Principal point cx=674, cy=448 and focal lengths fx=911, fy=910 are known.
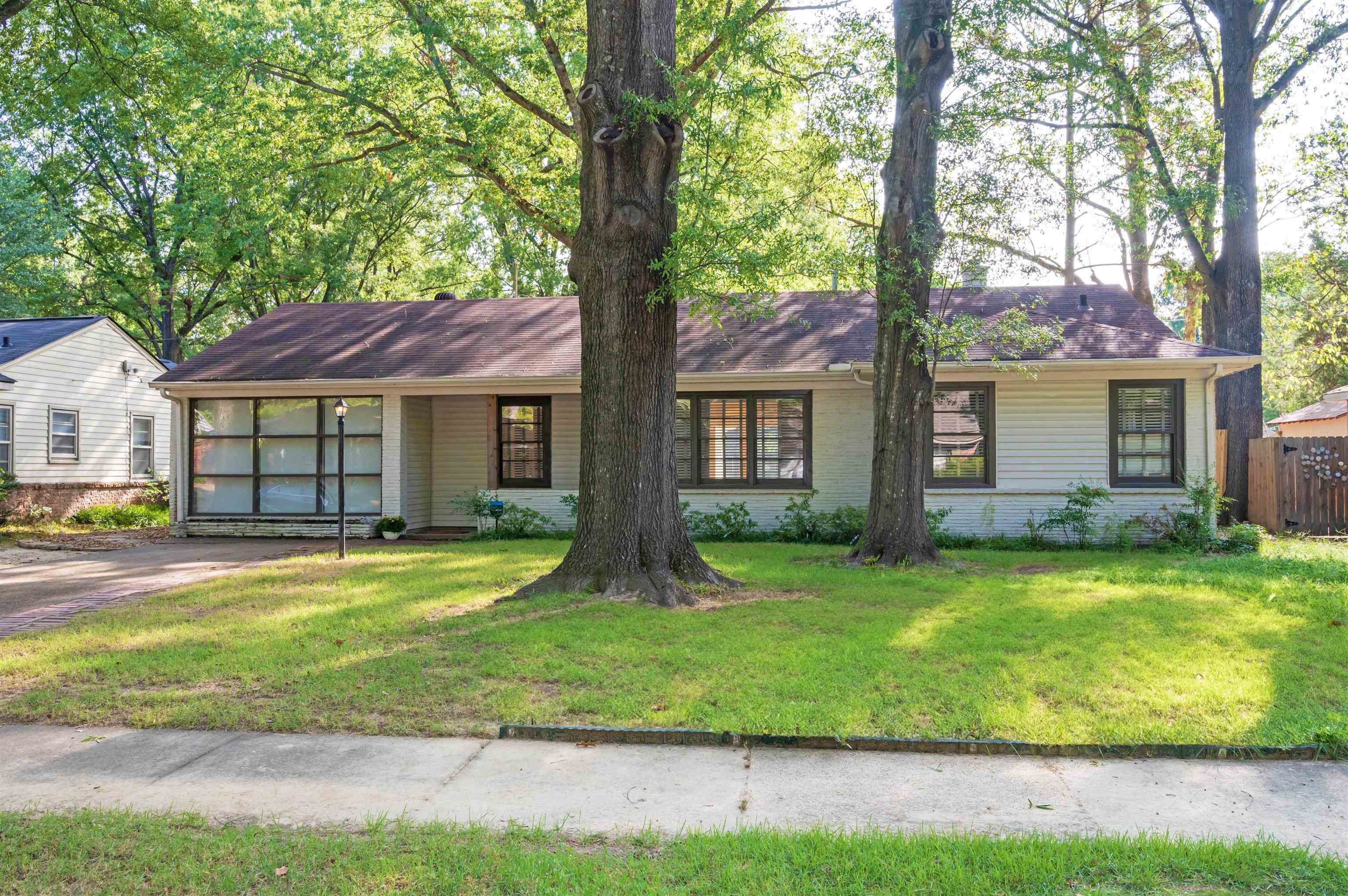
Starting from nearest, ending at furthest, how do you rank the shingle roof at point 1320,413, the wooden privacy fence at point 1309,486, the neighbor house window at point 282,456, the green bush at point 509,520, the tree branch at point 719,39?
1. the tree branch at point 719,39
2. the green bush at point 509,520
3. the wooden privacy fence at point 1309,486
4. the neighbor house window at point 282,456
5. the shingle roof at point 1320,413

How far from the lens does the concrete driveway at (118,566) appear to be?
10086mm

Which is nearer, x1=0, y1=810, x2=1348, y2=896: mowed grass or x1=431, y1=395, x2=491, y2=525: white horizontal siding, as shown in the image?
x1=0, y1=810, x2=1348, y2=896: mowed grass

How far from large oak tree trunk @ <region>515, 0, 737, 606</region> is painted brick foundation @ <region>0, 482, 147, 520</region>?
1558cm

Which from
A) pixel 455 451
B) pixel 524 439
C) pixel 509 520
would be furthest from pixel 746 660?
pixel 455 451

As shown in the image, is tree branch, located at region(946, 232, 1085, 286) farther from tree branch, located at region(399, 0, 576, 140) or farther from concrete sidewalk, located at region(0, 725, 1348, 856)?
concrete sidewalk, located at region(0, 725, 1348, 856)

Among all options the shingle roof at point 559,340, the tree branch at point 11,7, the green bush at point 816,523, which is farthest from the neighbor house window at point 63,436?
the green bush at point 816,523

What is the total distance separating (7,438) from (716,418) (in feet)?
49.3

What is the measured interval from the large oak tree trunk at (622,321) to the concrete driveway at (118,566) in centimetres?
522

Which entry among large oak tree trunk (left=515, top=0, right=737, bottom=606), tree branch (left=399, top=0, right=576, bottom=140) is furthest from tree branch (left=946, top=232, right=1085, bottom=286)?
tree branch (left=399, top=0, right=576, bottom=140)

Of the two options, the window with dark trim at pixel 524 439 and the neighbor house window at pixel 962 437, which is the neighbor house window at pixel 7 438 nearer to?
the window with dark trim at pixel 524 439

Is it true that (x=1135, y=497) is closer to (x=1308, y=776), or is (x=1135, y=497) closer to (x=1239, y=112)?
(x=1239, y=112)

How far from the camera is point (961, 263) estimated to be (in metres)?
11.4

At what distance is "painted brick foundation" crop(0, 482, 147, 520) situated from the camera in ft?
62.5

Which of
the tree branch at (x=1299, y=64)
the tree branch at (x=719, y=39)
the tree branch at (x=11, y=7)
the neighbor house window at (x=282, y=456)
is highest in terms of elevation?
the tree branch at (x=1299, y=64)
